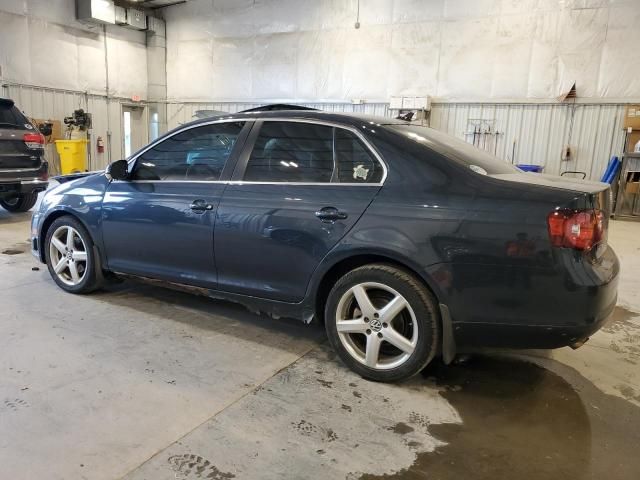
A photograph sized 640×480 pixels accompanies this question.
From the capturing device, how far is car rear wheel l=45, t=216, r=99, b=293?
3965 millimetres

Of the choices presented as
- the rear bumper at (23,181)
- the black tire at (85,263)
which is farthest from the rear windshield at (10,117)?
the black tire at (85,263)

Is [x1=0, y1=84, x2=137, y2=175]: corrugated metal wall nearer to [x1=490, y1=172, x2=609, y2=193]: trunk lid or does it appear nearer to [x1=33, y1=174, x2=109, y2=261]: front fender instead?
[x1=33, y1=174, x2=109, y2=261]: front fender

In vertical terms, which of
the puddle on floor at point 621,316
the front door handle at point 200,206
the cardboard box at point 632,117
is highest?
the cardboard box at point 632,117

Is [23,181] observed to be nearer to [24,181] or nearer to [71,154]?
[24,181]

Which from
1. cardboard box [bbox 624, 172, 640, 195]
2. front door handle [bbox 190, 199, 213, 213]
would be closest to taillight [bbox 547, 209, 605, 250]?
front door handle [bbox 190, 199, 213, 213]

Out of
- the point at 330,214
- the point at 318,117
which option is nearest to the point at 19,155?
the point at 318,117

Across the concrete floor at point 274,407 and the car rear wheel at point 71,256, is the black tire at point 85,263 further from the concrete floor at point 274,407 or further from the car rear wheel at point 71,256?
the concrete floor at point 274,407

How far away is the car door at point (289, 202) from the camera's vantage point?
2.79 meters

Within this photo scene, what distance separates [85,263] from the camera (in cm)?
406

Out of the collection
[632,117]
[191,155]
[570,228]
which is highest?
[632,117]

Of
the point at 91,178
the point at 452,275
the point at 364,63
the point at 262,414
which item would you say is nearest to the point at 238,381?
the point at 262,414

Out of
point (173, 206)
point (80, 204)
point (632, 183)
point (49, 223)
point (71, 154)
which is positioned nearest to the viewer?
point (173, 206)

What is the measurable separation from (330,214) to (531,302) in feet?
3.64

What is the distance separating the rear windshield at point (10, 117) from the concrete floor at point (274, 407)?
4.42 m
